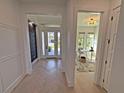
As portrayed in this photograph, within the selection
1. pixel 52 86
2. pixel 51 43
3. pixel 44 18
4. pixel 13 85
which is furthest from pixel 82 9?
pixel 51 43

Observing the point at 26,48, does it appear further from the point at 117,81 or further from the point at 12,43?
the point at 117,81

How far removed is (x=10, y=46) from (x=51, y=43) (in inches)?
174

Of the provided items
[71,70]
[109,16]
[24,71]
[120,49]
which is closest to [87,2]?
[109,16]

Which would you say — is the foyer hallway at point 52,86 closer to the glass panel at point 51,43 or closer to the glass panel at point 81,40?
the glass panel at point 51,43

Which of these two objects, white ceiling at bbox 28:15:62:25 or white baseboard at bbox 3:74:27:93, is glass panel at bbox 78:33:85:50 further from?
white baseboard at bbox 3:74:27:93

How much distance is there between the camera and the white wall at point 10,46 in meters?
2.24

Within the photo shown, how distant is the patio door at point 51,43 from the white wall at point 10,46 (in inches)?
139

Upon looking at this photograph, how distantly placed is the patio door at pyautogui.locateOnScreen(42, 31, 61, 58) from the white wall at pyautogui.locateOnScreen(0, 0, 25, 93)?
353cm

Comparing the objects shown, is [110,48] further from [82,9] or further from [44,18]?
[44,18]

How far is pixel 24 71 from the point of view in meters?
3.49

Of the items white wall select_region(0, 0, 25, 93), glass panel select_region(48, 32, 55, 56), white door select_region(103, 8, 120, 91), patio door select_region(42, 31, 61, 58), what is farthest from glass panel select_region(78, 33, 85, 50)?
white wall select_region(0, 0, 25, 93)

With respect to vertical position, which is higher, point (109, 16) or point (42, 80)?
point (109, 16)

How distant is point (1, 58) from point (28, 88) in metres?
1.16

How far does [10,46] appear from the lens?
260 cm
